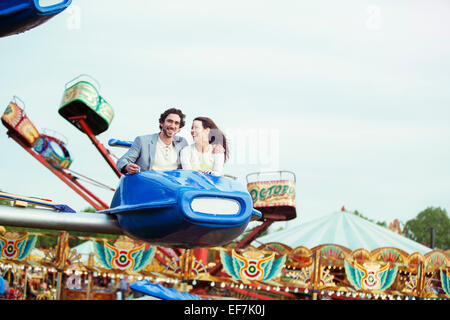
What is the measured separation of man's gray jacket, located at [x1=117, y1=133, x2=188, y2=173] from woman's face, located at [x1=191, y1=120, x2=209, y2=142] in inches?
1.5

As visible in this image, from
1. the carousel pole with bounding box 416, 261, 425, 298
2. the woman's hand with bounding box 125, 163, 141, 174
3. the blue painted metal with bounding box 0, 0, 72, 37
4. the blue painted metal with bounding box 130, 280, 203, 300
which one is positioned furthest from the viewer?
the carousel pole with bounding box 416, 261, 425, 298

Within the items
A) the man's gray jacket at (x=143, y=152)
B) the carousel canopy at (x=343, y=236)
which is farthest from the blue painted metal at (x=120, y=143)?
the carousel canopy at (x=343, y=236)

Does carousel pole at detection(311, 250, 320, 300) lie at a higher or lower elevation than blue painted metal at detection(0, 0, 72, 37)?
lower

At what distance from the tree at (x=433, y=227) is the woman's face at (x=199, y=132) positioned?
24.3 m

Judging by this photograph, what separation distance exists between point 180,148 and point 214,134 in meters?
0.09

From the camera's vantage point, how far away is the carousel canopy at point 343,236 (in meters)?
10.3

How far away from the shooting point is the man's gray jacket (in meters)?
1.09

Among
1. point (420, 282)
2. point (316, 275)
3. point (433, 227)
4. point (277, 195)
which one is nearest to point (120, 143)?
point (316, 275)

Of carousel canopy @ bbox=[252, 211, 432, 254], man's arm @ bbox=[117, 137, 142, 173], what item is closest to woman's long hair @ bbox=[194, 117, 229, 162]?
man's arm @ bbox=[117, 137, 142, 173]

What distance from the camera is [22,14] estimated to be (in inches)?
35.6

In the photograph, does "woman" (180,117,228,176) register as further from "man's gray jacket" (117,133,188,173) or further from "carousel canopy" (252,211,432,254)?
"carousel canopy" (252,211,432,254)
